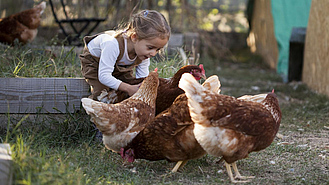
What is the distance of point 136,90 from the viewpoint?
3117 mm

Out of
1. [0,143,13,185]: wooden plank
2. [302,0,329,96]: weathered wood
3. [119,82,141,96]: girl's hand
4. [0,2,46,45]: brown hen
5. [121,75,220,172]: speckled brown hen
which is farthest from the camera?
[302,0,329,96]: weathered wood

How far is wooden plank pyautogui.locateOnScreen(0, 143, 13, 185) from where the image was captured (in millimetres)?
1898

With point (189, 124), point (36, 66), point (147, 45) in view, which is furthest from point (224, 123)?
point (36, 66)

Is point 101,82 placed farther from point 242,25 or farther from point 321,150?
point 242,25

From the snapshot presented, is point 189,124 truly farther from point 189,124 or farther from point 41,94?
point 41,94

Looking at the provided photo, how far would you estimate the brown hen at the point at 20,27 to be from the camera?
502cm

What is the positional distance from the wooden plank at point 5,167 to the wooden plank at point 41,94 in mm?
1195

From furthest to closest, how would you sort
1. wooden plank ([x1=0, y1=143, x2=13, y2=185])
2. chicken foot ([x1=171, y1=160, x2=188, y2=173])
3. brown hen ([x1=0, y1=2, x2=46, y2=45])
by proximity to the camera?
brown hen ([x1=0, y1=2, x2=46, y2=45])
chicken foot ([x1=171, y1=160, x2=188, y2=173])
wooden plank ([x1=0, y1=143, x2=13, y2=185])

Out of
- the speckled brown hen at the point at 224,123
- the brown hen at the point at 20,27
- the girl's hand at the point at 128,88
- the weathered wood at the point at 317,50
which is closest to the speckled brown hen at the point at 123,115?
the girl's hand at the point at 128,88

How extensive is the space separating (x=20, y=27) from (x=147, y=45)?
8.90ft

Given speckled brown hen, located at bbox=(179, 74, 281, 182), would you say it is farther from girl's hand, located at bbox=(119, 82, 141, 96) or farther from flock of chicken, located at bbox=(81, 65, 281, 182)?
girl's hand, located at bbox=(119, 82, 141, 96)

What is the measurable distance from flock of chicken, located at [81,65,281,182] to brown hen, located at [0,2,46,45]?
2.88 meters

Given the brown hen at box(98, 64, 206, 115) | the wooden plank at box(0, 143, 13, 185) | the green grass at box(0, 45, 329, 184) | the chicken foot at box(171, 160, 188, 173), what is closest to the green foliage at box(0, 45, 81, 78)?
the green grass at box(0, 45, 329, 184)

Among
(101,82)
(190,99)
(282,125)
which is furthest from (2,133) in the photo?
(282,125)
